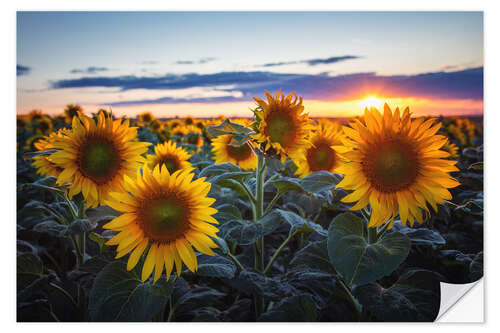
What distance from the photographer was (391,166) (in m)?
1.46

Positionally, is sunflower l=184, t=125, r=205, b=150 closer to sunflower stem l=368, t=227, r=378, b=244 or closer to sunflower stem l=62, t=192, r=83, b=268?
sunflower stem l=62, t=192, r=83, b=268

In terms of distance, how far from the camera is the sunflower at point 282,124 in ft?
5.24

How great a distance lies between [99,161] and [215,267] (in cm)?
67

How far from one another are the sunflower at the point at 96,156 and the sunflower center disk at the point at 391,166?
98 cm

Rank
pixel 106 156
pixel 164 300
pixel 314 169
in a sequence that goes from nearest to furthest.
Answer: pixel 164 300 < pixel 106 156 < pixel 314 169

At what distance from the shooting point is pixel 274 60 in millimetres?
2320

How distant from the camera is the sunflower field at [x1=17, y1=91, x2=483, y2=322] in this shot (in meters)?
1.41

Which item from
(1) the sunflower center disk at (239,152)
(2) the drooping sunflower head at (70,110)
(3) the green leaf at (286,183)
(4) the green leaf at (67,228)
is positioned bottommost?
(4) the green leaf at (67,228)

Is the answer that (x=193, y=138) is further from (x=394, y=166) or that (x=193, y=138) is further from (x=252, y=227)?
(x=394, y=166)

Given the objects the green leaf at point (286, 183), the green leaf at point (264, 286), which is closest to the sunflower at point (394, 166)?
the green leaf at point (286, 183)

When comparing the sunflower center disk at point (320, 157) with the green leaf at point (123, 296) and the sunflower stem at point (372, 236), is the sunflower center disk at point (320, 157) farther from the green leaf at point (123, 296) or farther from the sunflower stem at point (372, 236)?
the green leaf at point (123, 296)

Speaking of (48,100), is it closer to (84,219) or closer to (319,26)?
(84,219)
